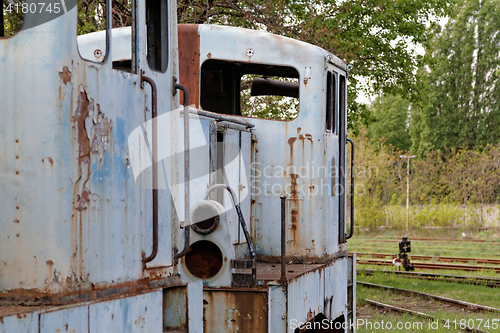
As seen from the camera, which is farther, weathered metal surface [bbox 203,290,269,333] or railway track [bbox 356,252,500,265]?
railway track [bbox 356,252,500,265]

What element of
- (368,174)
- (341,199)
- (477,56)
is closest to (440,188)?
(368,174)

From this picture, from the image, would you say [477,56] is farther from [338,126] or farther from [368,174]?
[338,126]

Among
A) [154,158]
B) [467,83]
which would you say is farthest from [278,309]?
[467,83]

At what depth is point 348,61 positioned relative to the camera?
531 inches

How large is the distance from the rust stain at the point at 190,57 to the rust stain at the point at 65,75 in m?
3.36

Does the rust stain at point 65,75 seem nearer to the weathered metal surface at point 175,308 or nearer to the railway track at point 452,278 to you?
the weathered metal surface at point 175,308

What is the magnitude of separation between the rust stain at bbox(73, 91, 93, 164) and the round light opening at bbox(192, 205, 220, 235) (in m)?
1.90

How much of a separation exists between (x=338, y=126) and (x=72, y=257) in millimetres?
4702

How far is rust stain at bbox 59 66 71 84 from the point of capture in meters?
2.76

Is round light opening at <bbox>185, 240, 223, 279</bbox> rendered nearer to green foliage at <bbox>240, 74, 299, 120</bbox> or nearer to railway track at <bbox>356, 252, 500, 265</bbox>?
green foliage at <bbox>240, 74, 299, 120</bbox>

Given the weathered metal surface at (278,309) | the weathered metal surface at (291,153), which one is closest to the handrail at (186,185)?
the weathered metal surface at (278,309)

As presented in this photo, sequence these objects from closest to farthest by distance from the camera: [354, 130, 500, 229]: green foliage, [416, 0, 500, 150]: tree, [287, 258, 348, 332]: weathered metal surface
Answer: [287, 258, 348, 332]: weathered metal surface < [354, 130, 500, 229]: green foliage < [416, 0, 500, 150]: tree

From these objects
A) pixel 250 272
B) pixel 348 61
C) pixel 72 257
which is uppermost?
pixel 348 61
